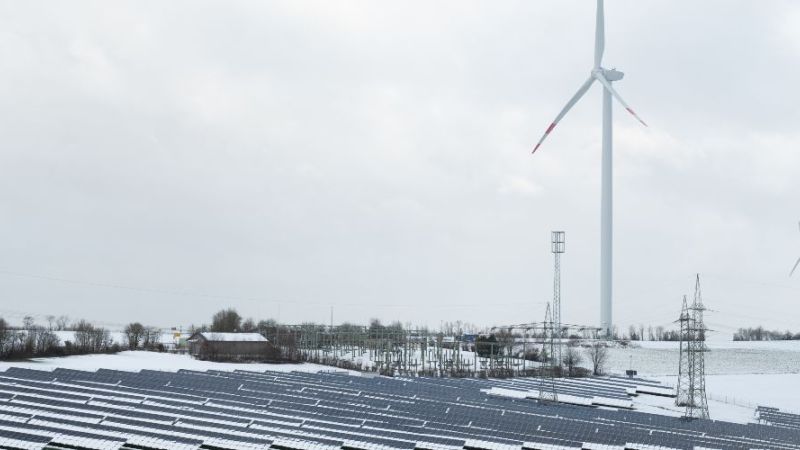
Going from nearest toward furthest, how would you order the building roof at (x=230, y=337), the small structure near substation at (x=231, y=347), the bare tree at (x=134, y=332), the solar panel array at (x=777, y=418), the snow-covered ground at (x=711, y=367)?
1. the solar panel array at (x=777, y=418)
2. the snow-covered ground at (x=711, y=367)
3. the small structure near substation at (x=231, y=347)
4. the building roof at (x=230, y=337)
5. the bare tree at (x=134, y=332)

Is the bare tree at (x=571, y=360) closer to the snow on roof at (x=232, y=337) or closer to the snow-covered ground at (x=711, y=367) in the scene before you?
the snow-covered ground at (x=711, y=367)

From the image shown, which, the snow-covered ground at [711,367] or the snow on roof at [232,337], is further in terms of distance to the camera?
the snow on roof at [232,337]

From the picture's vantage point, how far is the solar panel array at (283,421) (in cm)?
3581

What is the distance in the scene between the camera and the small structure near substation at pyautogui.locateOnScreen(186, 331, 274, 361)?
354 ft

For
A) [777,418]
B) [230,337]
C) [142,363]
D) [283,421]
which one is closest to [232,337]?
[230,337]

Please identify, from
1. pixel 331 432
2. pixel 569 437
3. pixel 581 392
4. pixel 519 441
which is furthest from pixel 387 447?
pixel 581 392

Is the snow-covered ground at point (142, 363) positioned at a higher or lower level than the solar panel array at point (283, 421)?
lower

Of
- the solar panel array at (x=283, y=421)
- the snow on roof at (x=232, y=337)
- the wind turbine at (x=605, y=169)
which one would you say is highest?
the wind turbine at (x=605, y=169)

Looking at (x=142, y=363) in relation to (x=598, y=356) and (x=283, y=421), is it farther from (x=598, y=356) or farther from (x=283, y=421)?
(x=598, y=356)

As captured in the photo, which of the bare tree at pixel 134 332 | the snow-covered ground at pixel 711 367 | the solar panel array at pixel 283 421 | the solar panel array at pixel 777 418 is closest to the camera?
the solar panel array at pixel 283 421

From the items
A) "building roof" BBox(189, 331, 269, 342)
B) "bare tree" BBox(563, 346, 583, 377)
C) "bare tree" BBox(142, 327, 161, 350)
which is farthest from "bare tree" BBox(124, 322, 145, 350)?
"bare tree" BBox(563, 346, 583, 377)

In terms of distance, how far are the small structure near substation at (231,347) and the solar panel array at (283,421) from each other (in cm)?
5087

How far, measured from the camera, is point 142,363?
88.2 metres

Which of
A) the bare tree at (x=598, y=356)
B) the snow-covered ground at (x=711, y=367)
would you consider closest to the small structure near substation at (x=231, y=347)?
the snow-covered ground at (x=711, y=367)
